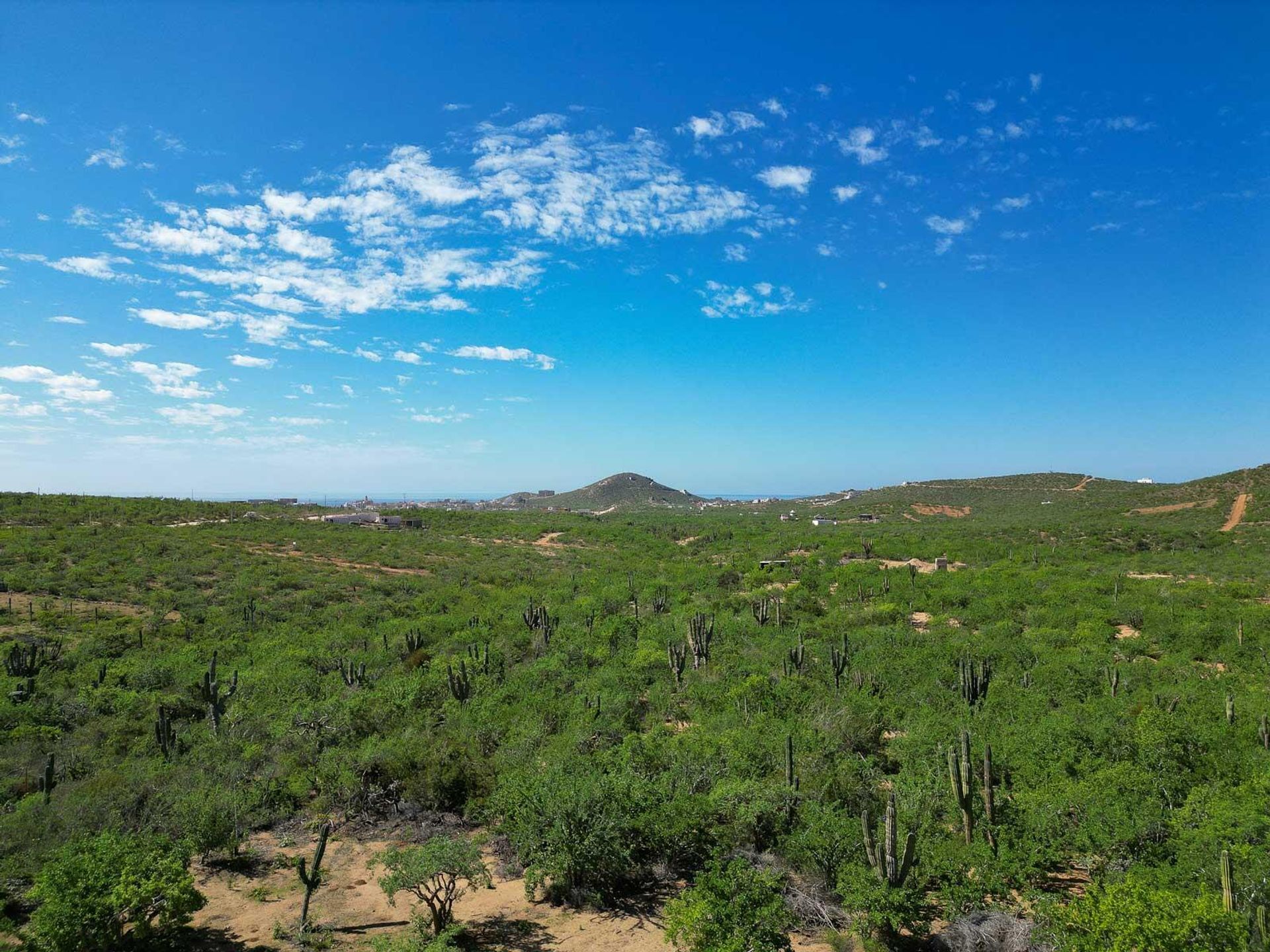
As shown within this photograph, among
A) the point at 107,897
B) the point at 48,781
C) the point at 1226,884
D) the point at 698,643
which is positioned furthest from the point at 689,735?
the point at 48,781

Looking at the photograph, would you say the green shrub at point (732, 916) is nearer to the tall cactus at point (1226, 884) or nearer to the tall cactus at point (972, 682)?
the tall cactus at point (1226, 884)

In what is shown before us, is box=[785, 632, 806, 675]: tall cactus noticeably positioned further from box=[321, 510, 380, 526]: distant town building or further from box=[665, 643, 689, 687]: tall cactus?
box=[321, 510, 380, 526]: distant town building

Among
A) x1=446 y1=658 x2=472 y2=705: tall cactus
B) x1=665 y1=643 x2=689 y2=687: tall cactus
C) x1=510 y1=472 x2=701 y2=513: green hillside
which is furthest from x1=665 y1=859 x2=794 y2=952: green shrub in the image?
x1=510 y1=472 x2=701 y2=513: green hillside

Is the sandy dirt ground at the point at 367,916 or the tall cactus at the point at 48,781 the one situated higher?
the tall cactus at the point at 48,781

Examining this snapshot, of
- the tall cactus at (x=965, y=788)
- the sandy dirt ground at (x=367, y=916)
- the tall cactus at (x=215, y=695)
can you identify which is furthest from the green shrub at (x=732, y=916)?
the tall cactus at (x=215, y=695)

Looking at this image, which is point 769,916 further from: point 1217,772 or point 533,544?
point 533,544
